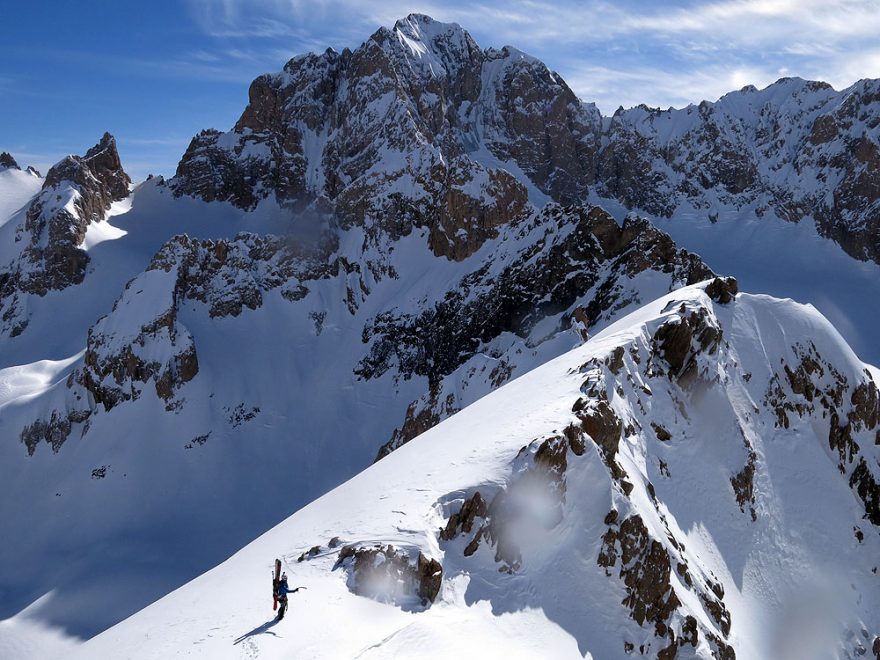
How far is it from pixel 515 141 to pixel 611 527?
423 feet

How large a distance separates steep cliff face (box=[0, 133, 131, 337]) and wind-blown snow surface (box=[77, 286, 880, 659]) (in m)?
95.9

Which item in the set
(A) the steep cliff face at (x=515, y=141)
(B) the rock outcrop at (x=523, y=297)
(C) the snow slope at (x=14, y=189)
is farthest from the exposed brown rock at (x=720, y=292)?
(C) the snow slope at (x=14, y=189)

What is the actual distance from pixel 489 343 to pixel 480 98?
90397 millimetres

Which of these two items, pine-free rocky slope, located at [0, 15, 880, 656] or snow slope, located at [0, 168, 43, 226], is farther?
snow slope, located at [0, 168, 43, 226]

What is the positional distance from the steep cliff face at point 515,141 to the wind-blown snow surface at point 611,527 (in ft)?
236

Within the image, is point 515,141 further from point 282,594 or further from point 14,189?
point 282,594

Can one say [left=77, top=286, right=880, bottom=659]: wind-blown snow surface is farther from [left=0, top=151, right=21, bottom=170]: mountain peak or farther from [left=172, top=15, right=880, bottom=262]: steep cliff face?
[left=0, top=151, right=21, bottom=170]: mountain peak

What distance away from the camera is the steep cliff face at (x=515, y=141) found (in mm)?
122062

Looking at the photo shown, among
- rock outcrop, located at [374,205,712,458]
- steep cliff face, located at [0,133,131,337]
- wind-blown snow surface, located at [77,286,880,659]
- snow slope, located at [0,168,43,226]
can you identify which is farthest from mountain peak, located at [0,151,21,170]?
wind-blown snow surface, located at [77,286,880,659]

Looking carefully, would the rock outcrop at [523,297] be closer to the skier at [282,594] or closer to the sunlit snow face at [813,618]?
the sunlit snow face at [813,618]

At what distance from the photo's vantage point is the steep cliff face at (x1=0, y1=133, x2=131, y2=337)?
349ft

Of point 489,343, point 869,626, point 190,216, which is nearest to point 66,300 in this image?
point 190,216

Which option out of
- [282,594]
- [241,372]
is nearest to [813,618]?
[282,594]

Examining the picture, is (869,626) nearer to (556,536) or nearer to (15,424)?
(556,536)
